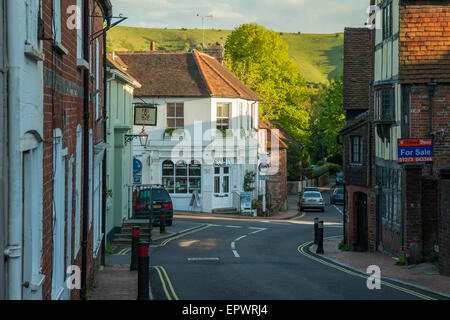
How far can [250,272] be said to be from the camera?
57.8 ft

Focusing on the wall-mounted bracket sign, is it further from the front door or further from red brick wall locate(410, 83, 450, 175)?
the front door

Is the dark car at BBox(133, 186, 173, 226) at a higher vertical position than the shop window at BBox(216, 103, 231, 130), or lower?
lower

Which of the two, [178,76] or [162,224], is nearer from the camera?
[162,224]

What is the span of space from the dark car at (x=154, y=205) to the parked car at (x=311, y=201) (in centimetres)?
1737

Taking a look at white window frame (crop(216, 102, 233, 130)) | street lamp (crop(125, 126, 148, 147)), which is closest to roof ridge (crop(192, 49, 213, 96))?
white window frame (crop(216, 102, 233, 130))

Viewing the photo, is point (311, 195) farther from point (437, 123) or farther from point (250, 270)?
point (250, 270)

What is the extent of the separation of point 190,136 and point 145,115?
1284 centimetres

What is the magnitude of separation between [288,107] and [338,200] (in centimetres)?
1112

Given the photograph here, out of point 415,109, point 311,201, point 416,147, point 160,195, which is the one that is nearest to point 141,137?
point 160,195

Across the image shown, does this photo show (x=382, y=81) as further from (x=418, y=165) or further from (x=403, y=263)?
(x=403, y=263)

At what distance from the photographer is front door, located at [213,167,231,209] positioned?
41.6m

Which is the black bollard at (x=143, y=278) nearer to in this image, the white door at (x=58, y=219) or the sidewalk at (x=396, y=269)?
the white door at (x=58, y=219)

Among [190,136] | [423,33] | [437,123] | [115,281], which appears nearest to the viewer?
[115,281]

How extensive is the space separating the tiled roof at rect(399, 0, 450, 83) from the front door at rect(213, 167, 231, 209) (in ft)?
73.3
